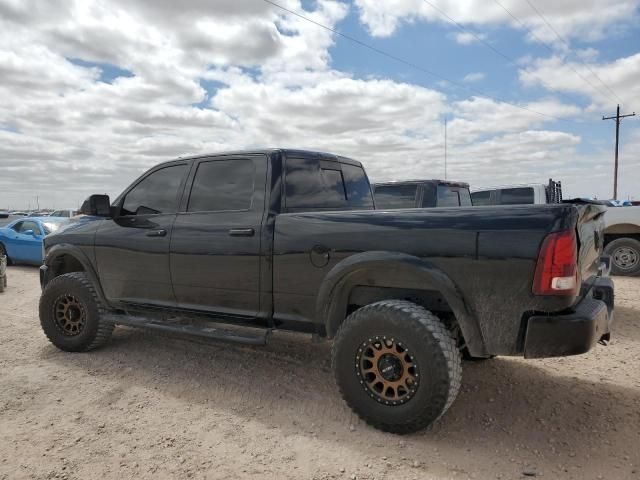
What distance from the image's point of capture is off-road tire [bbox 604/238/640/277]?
9.62 meters

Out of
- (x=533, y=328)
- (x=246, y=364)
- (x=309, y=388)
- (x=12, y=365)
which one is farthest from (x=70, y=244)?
(x=533, y=328)

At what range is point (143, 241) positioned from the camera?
4.48m

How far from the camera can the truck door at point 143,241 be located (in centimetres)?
438

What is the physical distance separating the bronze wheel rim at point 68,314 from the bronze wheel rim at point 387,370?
3.17 meters

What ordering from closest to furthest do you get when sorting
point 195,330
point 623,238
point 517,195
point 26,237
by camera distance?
point 195,330 < point 623,238 < point 517,195 < point 26,237

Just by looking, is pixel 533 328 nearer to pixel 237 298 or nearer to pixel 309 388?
pixel 309 388

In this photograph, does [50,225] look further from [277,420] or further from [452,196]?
[277,420]

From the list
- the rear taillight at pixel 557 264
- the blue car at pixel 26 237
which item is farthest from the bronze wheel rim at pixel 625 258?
the blue car at pixel 26 237

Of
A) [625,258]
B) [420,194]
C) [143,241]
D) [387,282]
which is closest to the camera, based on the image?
[387,282]

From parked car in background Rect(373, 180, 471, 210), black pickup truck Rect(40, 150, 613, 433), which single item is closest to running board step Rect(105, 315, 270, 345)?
black pickup truck Rect(40, 150, 613, 433)

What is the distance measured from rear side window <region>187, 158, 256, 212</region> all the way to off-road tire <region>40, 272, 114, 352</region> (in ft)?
4.90

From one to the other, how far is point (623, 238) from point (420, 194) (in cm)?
447

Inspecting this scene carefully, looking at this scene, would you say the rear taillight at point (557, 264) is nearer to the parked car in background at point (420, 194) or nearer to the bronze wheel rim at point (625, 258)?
the parked car in background at point (420, 194)

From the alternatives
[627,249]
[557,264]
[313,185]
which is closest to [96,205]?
[313,185]
